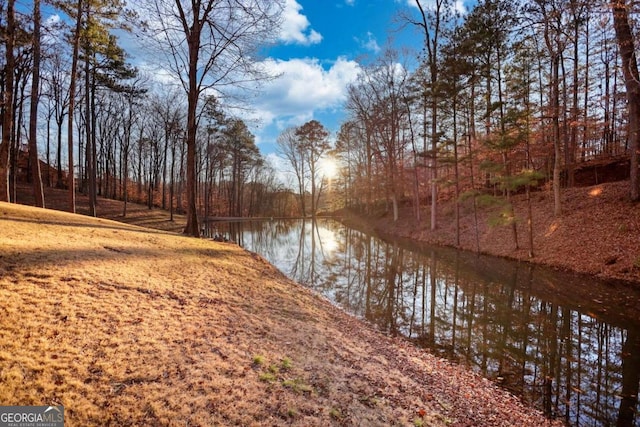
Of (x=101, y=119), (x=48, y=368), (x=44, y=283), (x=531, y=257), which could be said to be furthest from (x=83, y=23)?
(x=101, y=119)

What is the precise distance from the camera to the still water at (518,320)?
4.42m

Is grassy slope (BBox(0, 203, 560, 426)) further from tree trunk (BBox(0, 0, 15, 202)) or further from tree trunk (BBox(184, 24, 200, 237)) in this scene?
tree trunk (BBox(184, 24, 200, 237))

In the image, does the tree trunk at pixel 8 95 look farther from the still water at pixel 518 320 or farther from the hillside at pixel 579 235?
the hillside at pixel 579 235

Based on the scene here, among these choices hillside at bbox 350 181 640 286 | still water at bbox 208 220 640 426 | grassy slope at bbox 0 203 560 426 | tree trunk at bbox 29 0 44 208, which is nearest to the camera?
grassy slope at bbox 0 203 560 426

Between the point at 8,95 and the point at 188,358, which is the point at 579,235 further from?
the point at 8,95

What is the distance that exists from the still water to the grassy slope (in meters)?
0.84

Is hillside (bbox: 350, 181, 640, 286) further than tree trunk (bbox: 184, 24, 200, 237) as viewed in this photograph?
No

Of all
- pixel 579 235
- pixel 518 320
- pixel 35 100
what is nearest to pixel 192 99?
pixel 35 100

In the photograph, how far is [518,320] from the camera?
7.14 metres

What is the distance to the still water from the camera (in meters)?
4.42

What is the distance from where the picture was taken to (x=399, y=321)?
7.45m

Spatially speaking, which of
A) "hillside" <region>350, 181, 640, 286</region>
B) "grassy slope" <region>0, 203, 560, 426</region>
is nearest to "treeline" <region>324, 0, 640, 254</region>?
"hillside" <region>350, 181, 640, 286</region>

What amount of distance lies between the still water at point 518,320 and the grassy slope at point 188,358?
84 cm

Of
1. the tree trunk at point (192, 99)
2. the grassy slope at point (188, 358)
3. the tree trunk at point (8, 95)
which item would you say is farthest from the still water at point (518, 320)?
the tree trunk at point (8, 95)
